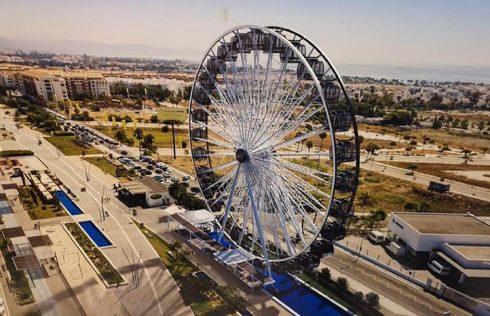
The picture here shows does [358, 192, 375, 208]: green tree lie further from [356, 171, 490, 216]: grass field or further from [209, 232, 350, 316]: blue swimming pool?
[209, 232, 350, 316]: blue swimming pool

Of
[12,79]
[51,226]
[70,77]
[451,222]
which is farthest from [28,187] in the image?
[12,79]

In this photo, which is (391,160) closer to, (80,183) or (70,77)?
(80,183)

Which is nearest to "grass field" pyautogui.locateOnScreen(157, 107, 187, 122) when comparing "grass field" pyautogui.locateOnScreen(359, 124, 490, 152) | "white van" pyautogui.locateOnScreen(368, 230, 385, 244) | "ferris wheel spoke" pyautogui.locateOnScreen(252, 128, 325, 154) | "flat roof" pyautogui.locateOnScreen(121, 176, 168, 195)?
"flat roof" pyautogui.locateOnScreen(121, 176, 168, 195)

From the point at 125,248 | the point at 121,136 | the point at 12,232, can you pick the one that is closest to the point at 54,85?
the point at 121,136

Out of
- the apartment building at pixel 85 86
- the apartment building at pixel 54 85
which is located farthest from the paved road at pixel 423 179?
the apartment building at pixel 85 86

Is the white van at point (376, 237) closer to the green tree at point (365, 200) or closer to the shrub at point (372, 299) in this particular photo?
the green tree at point (365, 200)

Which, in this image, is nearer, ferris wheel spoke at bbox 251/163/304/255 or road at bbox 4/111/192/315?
ferris wheel spoke at bbox 251/163/304/255
